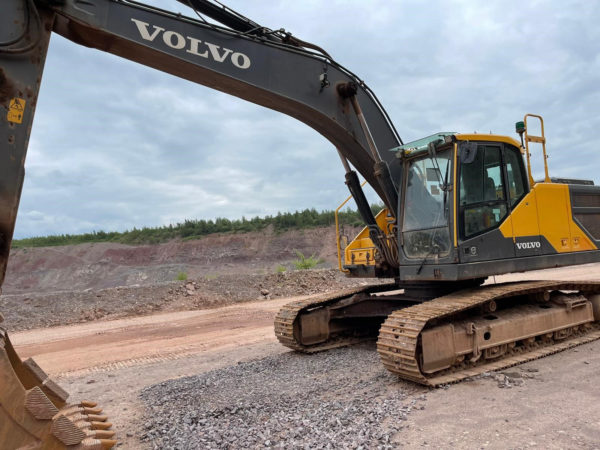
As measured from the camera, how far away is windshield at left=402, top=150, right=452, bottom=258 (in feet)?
18.5

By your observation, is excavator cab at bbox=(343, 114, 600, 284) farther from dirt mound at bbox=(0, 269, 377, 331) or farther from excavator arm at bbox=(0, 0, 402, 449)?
dirt mound at bbox=(0, 269, 377, 331)

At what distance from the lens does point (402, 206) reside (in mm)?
6191

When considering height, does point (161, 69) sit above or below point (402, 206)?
above

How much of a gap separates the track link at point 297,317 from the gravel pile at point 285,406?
0.47 m

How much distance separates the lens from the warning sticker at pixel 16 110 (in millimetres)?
3135

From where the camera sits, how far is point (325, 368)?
6.04m

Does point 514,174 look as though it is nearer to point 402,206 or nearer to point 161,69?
point 402,206

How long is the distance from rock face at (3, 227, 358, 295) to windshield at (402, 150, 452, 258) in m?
21.8

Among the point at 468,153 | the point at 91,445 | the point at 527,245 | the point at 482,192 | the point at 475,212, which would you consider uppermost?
the point at 468,153

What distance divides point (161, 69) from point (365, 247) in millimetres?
3963

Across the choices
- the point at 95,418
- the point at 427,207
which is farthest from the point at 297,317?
the point at 95,418

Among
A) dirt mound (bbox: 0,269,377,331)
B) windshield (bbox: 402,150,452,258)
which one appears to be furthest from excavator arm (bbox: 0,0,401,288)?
dirt mound (bbox: 0,269,377,331)

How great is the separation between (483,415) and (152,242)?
3210 cm

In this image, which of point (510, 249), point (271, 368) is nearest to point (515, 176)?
point (510, 249)
